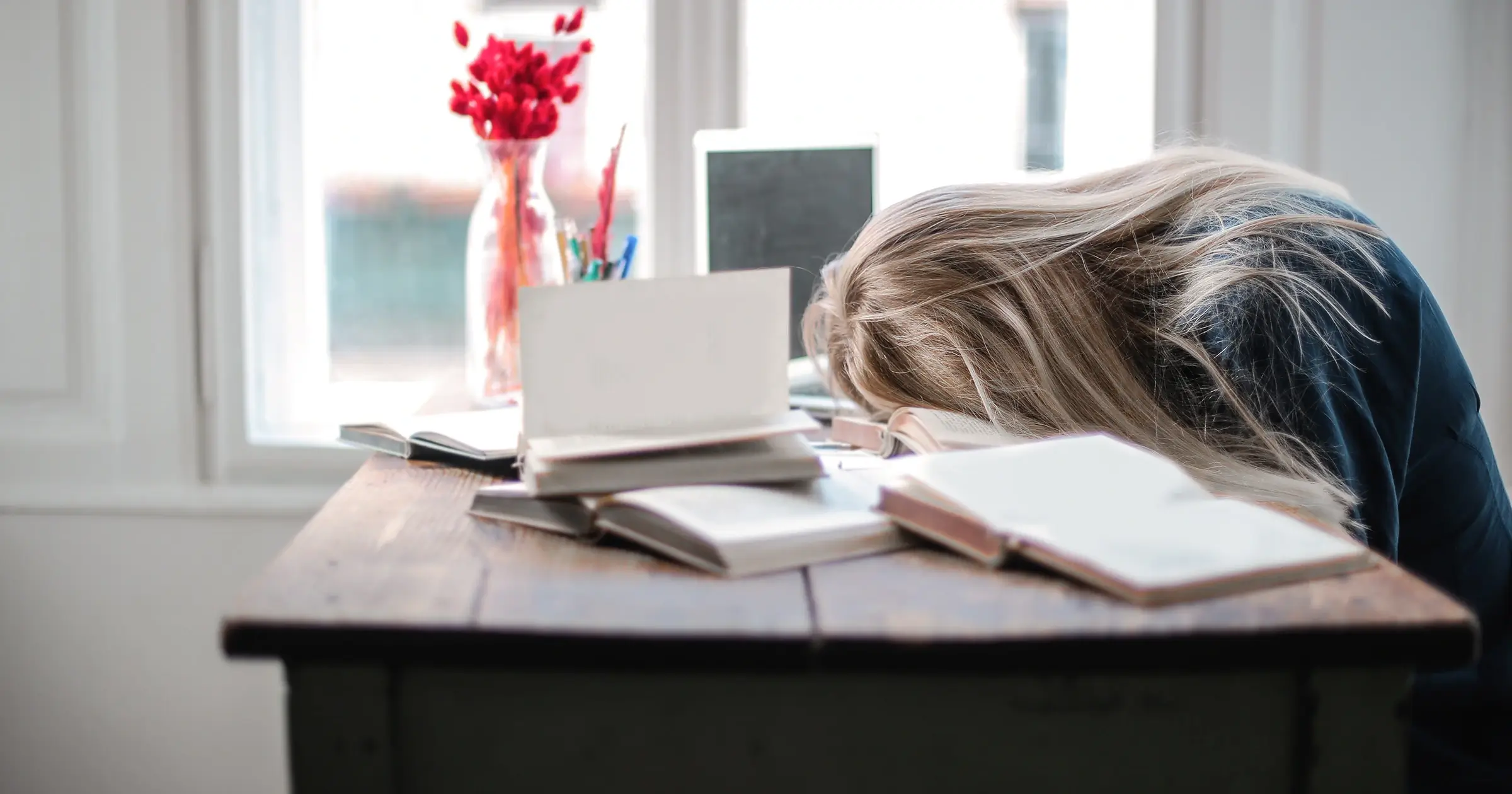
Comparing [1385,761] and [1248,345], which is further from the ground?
[1248,345]

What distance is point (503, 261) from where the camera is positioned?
1452 millimetres

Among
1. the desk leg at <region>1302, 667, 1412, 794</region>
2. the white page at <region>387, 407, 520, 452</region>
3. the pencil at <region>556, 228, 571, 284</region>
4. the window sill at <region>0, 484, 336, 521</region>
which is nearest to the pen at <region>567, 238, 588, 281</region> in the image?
the pencil at <region>556, 228, 571, 284</region>

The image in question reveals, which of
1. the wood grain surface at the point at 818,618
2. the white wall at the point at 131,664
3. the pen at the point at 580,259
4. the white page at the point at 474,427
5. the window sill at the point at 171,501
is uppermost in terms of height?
the pen at the point at 580,259

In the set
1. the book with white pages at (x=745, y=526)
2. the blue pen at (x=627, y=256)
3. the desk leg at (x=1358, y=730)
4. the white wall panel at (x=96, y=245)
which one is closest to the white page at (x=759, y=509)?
the book with white pages at (x=745, y=526)

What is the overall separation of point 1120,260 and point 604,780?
594 millimetres

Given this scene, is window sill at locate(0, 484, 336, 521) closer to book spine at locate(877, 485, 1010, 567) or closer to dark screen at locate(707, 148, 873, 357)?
dark screen at locate(707, 148, 873, 357)

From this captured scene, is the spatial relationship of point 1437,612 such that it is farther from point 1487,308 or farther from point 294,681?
point 1487,308

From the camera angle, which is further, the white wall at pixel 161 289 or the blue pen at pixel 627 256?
the white wall at pixel 161 289

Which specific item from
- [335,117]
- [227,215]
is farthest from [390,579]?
[335,117]

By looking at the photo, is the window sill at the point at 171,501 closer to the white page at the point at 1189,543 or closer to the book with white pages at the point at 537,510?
the book with white pages at the point at 537,510

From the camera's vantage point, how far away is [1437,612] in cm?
59

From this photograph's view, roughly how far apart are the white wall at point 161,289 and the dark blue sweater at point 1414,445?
0.84 metres

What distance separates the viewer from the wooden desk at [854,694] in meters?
0.58

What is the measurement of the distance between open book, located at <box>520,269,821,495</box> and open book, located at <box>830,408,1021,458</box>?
114 millimetres
